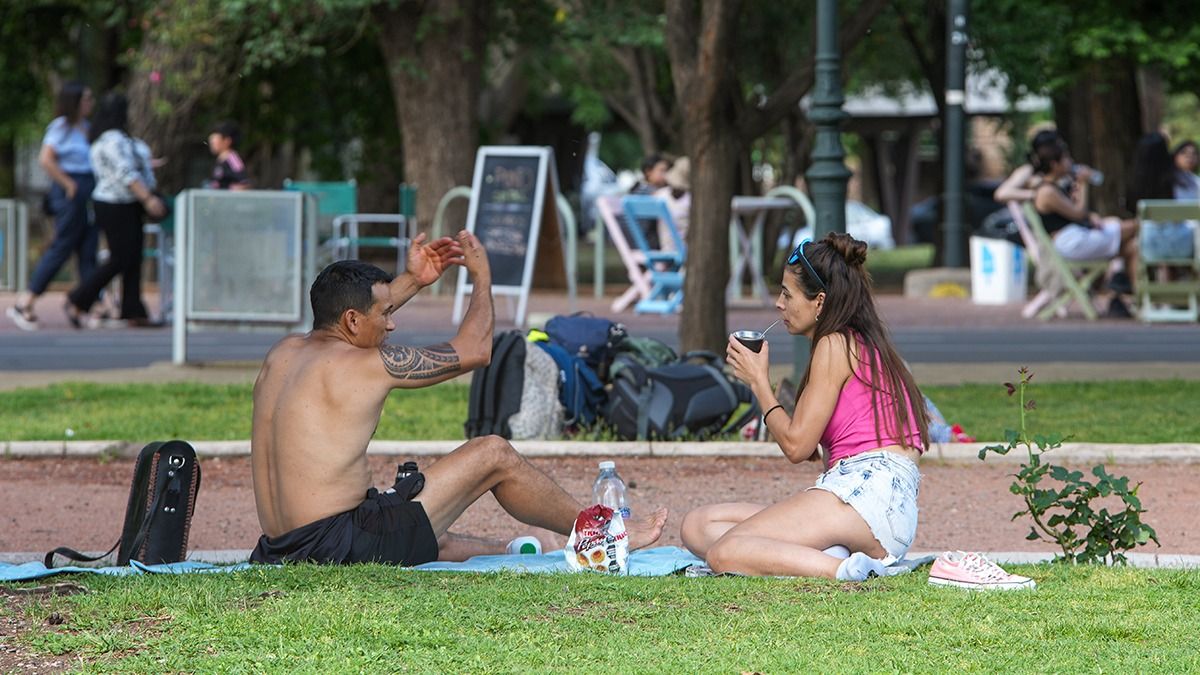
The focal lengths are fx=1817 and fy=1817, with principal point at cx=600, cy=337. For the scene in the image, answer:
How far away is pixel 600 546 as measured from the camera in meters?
5.80

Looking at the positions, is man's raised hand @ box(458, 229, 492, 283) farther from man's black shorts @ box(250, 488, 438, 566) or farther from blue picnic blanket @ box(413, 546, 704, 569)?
blue picnic blanket @ box(413, 546, 704, 569)

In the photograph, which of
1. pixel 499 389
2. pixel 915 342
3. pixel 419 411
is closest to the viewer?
pixel 499 389

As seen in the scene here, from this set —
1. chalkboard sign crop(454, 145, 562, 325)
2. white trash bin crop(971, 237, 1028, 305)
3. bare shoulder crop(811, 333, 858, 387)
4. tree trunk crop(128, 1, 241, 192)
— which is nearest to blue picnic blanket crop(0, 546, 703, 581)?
bare shoulder crop(811, 333, 858, 387)

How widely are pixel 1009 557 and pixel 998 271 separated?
13.4m

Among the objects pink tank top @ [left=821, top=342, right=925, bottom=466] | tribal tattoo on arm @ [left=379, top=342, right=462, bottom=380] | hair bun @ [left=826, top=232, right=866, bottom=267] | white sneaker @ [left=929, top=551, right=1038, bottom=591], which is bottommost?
white sneaker @ [left=929, top=551, right=1038, bottom=591]

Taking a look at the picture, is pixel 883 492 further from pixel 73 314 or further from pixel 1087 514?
pixel 73 314

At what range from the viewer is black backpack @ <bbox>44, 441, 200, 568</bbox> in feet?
19.1

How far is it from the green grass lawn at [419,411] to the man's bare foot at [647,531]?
3.08 metres

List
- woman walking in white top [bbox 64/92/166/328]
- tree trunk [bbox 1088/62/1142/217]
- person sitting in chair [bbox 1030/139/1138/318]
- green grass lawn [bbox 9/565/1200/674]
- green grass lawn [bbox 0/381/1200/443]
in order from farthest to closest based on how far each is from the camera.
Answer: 1. tree trunk [bbox 1088/62/1142/217]
2. person sitting in chair [bbox 1030/139/1138/318]
3. woman walking in white top [bbox 64/92/166/328]
4. green grass lawn [bbox 0/381/1200/443]
5. green grass lawn [bbox 9/565/1200/674]

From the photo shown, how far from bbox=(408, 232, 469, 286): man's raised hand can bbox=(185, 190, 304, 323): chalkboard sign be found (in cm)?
621

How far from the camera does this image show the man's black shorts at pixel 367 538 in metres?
5.59

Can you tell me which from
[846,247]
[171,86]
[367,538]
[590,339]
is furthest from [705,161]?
[171,86]

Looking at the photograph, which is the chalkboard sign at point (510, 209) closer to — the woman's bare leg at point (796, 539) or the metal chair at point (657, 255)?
the metal chair at point (657, 255)

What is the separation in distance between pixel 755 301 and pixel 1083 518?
13221 millimetres
